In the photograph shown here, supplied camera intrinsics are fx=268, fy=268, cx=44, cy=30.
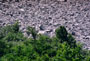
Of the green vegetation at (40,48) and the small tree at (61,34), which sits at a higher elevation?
the small tree at (61,34)

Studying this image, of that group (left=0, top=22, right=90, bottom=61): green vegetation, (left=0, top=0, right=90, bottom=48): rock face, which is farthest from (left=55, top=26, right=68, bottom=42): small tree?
(left=0, top=0, right=90, bottom=48): rock face

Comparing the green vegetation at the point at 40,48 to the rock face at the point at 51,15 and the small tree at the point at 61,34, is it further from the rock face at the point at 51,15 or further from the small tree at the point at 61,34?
the rock face at the point at 51,15

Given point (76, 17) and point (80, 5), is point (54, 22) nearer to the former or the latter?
point (76, 17)

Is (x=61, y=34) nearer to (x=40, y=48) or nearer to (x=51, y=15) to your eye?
(x=40, y=48)

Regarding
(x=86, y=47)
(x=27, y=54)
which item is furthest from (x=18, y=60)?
(x=86, y=47)

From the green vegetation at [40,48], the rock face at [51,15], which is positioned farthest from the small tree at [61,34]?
the rock face at [51,15]

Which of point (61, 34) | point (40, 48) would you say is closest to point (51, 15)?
point (61, 34)
